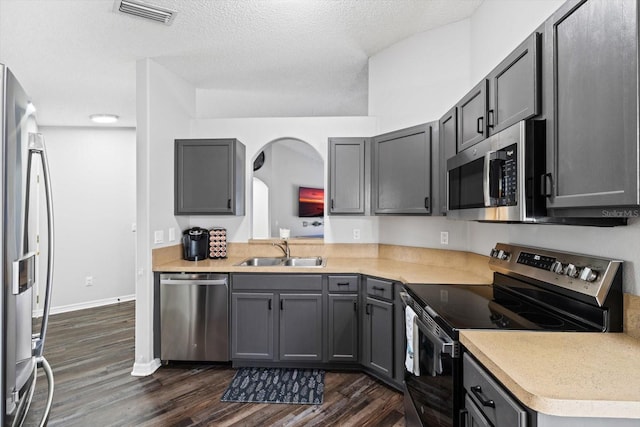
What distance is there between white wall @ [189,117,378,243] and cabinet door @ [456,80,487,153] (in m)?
1.37

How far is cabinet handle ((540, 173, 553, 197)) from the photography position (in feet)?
4.03

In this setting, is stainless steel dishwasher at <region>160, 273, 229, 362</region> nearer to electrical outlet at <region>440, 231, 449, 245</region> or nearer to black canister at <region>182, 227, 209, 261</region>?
black canister at <region>182, 227, 209, 261</region>

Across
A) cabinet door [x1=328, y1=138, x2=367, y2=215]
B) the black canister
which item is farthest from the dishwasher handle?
cabinet door [x1=328, y1=138, x2=367, y2=215]

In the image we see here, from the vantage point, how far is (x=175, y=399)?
242 cm

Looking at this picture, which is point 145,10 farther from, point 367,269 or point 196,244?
point 367,269

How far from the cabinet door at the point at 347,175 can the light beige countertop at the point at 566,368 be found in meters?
1.90

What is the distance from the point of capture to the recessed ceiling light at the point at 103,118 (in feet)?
14.8

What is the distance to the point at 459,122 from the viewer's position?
2.10m

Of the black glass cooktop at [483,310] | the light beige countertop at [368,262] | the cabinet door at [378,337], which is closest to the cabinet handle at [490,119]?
the black glass cooktop at [483,310]

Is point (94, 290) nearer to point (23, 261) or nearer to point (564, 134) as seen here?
point (23, 261)

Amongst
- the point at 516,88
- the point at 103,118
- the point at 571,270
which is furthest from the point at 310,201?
the point at 571,270

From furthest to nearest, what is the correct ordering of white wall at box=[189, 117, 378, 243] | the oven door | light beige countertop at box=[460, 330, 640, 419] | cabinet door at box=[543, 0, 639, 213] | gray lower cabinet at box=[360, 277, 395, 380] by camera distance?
white wall at box=[189, 117, 378, 243] < gray lower cabinet at box=[360, 277, 395, 380] < the oven door < cabinet door at box=[543, 0, 639, 213] < light beige countertop at box=[460, 330, 640, 419]

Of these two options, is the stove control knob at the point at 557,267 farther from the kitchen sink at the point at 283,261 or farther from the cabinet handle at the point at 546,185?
the kitchen sink at the point at 283,261

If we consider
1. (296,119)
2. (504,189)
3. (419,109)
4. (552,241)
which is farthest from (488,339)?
(296,119)
